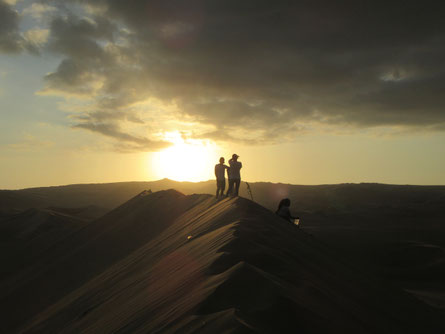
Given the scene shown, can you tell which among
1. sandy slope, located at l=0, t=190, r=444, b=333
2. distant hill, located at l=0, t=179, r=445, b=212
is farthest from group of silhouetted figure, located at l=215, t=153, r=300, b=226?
distant hill, located at l=0, t=179, r=445, b=212

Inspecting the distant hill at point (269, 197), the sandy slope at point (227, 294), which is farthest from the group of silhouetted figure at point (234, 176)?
the distant hill at point (269, 197)

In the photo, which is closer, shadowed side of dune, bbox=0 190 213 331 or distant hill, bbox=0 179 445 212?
shadowed side of dune, bbox=0 190 213 331

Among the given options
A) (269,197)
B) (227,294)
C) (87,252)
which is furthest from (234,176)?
(269,197)

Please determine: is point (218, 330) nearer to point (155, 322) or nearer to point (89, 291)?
point (155, 322)

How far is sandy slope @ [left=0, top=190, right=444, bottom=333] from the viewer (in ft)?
11.6

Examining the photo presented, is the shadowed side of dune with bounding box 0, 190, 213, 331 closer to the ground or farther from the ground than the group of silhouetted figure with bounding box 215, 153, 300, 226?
closer to the ground

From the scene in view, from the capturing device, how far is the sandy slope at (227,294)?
3.52 m

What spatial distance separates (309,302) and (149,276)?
331cm

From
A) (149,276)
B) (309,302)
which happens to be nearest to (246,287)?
(309,302)

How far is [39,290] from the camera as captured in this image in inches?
451

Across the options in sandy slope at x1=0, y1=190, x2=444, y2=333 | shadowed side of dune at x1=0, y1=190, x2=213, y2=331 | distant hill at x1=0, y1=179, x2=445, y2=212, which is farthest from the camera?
distant hill at x1=0, y1=179, x2=445, y2=212

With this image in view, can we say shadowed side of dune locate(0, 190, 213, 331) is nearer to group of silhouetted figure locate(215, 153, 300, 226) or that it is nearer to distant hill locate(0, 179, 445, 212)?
group of silhouetted figure locate(215, 153, 300, 226)

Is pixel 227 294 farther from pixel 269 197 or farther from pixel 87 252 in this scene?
pixel 269 197

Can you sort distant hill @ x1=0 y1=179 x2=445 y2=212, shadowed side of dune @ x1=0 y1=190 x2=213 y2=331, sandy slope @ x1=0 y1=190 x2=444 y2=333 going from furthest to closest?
distant hill @ x1=0 y1=179 x2=445 y2=212 → shadowed side of dune @ x1=0 y1=190 x2=213 y2=331 → sandy slope @ x1=0 y1=190 x2=444 y2=333
